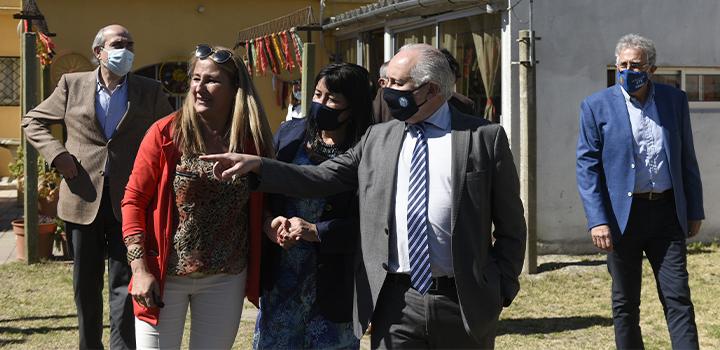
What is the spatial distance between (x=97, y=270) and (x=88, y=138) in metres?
0.77

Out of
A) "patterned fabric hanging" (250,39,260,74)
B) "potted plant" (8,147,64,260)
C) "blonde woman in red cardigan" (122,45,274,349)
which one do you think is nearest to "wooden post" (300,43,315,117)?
"potted plant" (8,147,64,260)

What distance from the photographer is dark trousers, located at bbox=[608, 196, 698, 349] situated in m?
5.19

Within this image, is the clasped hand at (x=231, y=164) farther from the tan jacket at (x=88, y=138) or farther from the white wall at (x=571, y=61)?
the white wall at (x=571, y=61)

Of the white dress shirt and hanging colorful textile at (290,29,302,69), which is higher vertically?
hanging colorful textile at (290,29,302,69)

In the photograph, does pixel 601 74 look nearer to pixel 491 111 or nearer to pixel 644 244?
pixel 491 111

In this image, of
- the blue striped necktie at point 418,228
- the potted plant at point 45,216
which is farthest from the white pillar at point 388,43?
Answer: the blue striped necktie at point 418,228

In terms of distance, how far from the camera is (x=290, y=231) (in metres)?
3.84

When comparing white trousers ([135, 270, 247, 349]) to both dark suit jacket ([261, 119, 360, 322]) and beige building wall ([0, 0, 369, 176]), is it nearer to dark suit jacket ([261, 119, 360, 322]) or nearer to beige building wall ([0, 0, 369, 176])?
dark suit jacket ([261, 119, 360, 322])

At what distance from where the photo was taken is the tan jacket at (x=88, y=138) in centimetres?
535

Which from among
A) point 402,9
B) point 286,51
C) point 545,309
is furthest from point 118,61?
point 286,51

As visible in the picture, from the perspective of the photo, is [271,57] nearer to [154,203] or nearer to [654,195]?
[654,195]

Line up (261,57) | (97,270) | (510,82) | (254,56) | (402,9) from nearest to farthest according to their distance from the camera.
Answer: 1. (97,270)
2. (510,82)
3. (402,9)
4. (261,57)
5. (254,56)

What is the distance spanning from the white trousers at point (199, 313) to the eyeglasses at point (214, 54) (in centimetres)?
88

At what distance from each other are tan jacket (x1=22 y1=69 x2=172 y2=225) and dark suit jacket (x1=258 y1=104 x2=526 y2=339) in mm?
2021
